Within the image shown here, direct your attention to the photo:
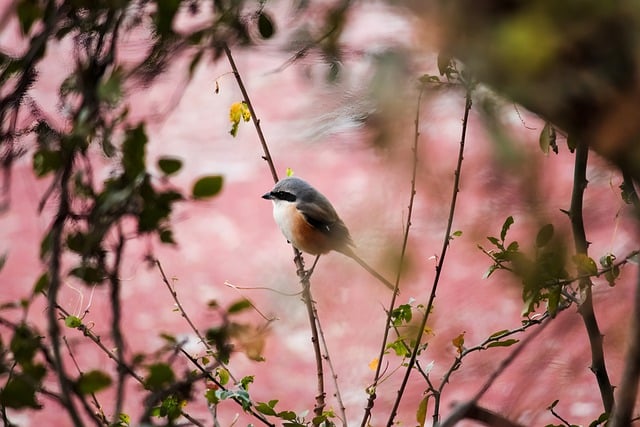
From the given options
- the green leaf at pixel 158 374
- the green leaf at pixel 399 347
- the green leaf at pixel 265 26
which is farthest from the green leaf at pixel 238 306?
the green leaf at pixel 399 347

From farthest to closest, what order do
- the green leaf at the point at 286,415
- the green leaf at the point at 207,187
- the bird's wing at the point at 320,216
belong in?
the bird's wing at the point at 320,216
the green leaf at the point at 286,415
the green leaf at the point at 207,187

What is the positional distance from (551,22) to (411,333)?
31.2 inches

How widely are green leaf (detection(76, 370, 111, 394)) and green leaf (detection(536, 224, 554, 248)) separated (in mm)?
294

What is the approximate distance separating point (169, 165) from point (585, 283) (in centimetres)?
52

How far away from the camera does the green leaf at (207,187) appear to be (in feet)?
1.94

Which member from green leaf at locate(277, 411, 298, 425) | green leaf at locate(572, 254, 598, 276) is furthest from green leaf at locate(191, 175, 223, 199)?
green leaf at locate(277, 411, 298, 425)

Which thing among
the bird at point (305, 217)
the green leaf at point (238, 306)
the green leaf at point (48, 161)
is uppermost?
the bird at point (305, 217)

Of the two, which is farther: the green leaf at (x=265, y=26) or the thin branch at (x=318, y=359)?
the thin branch at (x=318, y=359)

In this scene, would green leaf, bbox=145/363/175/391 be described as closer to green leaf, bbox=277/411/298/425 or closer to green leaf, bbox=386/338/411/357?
green leaf, bbox=277/411/298/425

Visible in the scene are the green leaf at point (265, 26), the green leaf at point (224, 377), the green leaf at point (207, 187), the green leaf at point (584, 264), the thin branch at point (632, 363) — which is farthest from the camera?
the green leaf at point (224, 377)

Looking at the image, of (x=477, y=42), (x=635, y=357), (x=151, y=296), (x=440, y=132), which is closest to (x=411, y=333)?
→ (x=440, y=132)

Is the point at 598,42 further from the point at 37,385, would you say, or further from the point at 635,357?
the point at 37,385

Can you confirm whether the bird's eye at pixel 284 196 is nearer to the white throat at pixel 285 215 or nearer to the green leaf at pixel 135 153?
the white throat at pixel 285 215

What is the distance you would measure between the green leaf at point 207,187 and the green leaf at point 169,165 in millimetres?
19
